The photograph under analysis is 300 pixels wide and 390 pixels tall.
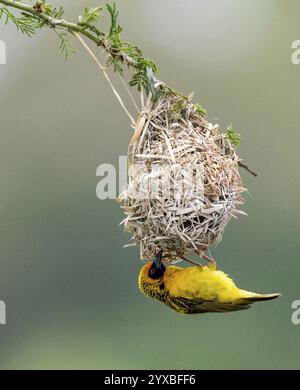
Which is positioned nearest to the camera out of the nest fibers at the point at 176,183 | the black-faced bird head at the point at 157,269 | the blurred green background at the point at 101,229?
the nest fibers at the point at 176,183

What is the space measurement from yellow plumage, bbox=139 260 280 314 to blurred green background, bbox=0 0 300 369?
289 centimetres

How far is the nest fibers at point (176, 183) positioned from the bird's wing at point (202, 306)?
1.12ft

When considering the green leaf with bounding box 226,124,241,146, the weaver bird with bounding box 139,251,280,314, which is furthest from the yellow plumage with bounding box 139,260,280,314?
the green leaf with bounding box 226,124,241,146

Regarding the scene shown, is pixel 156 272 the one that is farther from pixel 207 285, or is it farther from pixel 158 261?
pixel 207 285

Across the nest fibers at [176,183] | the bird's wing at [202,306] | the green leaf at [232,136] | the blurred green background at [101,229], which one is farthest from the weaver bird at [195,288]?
the blurred green background at [101,229]

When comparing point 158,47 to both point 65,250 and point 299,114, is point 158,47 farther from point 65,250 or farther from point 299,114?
point 65,250

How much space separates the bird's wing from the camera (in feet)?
11.2

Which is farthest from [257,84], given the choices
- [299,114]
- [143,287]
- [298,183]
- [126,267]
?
[143,287]

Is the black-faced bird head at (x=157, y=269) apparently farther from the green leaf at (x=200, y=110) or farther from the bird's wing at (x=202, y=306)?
the green leaf at (x=200, y=110)

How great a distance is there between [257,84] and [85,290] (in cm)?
246

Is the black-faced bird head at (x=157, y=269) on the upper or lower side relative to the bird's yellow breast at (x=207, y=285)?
upper

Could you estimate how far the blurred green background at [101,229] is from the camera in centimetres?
653

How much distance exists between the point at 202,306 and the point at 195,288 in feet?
0.44

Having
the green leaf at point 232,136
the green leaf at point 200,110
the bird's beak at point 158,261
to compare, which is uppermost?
the green leaf at point 200,110
